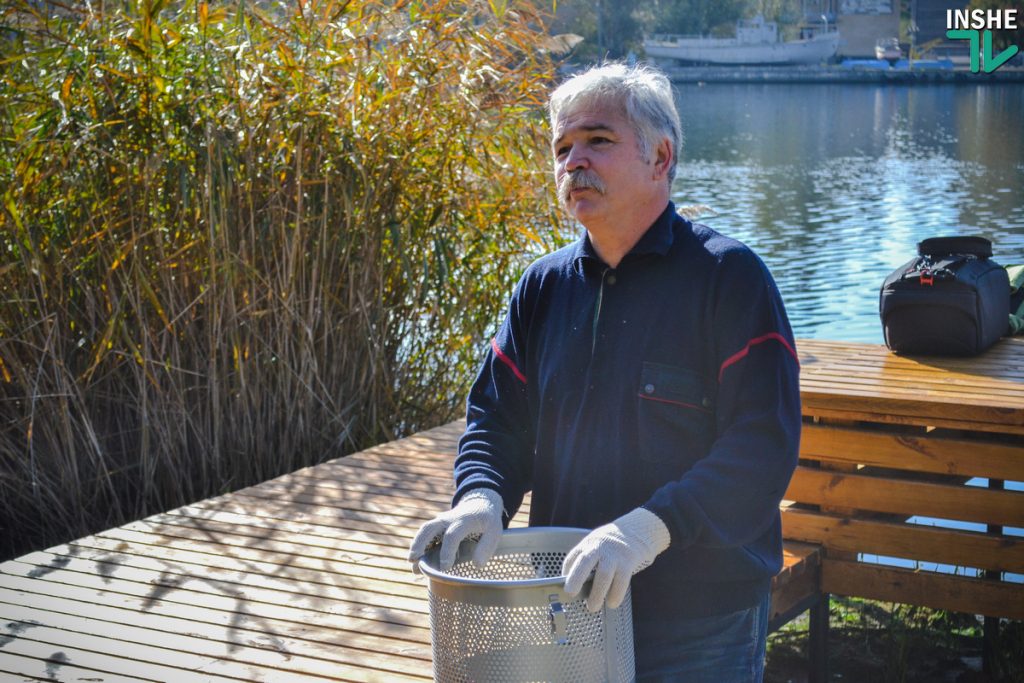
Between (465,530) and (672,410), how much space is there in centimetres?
33

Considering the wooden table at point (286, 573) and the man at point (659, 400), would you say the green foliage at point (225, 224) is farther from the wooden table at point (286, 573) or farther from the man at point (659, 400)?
the man at point (659, 400)

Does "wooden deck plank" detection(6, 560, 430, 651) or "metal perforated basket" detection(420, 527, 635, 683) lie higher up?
"metal perforated basket" detection(420, 527, 635, 683)

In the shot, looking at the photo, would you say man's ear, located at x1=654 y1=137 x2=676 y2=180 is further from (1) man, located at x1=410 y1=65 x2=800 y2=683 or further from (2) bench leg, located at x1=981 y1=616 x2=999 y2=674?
(2) bench leg, located at x1=981 y1=616 x2=999 y2=674

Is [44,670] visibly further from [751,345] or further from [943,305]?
[943,305]

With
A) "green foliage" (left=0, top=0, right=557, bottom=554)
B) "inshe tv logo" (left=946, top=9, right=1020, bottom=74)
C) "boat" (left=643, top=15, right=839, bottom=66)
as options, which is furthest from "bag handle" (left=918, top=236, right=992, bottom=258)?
"boat" (left=643, top=15, right=839, bottom=66)

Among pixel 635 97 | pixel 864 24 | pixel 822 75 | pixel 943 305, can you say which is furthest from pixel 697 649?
pixel 822 75

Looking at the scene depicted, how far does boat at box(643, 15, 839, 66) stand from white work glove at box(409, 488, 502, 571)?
5149 centimetres

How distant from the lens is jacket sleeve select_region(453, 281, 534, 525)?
1.91m

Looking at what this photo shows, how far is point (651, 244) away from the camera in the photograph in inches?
69.5

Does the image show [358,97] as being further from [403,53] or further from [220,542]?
[220,542]

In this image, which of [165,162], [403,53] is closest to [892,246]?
[403,53]

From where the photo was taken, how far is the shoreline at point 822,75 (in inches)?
1855

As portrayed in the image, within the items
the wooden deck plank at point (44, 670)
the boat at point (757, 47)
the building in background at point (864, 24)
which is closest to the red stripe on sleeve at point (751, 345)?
the wooden deck plank at point (44, 670)

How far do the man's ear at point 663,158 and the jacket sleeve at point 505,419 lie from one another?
289mm
